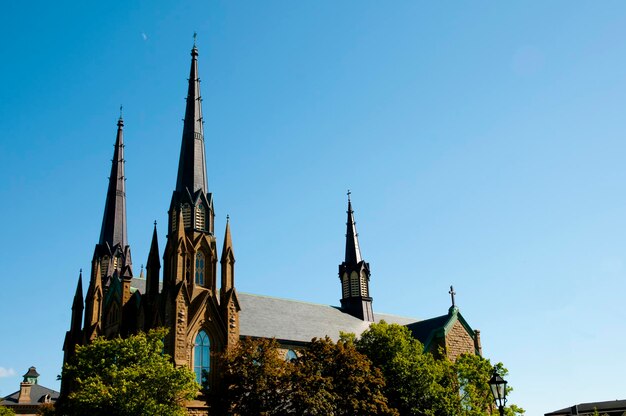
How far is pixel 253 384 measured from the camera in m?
33.9

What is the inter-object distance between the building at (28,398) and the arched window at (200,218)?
45350 mm

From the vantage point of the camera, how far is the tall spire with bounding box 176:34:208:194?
4545cm

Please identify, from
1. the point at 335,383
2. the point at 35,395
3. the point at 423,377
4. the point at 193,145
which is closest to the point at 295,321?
the point at 423,377

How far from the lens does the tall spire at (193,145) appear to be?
45.5m

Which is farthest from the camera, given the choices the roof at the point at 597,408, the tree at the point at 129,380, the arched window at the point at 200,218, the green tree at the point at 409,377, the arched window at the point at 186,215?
the roof at the point at 597,408

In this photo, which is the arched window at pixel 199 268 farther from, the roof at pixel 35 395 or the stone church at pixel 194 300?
the roof at pixel 35 395

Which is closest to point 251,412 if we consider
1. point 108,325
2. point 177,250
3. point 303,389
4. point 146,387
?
point 303,389

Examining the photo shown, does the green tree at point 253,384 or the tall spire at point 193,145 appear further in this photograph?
the tall spire at point 193,145

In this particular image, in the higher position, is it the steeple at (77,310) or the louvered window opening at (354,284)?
the louvered window opening at (354,284)

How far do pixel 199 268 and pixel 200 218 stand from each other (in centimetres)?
360

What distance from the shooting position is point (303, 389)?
3362 cm

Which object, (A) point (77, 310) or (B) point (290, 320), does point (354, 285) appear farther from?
(A) point (77, 310)

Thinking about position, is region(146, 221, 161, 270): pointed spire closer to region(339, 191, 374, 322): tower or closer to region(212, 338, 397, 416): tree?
region(212, 338, 397, 416): tree

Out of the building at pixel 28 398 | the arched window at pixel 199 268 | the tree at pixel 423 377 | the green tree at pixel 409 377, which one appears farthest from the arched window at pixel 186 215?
the building at pixel 28 398
